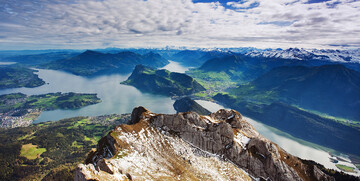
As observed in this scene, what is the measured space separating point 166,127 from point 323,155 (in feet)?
586

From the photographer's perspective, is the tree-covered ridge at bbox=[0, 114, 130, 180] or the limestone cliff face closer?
the limestone cliff face

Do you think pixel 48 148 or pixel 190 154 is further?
pixel 48 148

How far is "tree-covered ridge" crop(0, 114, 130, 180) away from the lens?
359 feet

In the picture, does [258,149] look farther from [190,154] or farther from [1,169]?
[1,169]

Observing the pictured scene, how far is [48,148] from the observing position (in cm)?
13825

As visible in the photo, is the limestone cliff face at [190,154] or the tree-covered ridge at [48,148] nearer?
the limestone cliff face at [190,154]

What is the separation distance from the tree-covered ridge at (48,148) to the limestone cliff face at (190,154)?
72.5 meters

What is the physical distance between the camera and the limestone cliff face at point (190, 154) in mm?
34250

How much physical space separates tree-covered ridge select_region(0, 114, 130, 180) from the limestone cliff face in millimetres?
72546

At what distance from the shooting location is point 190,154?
133 ft

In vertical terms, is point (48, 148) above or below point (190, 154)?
below

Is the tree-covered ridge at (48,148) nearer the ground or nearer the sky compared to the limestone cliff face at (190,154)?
nearer the ground

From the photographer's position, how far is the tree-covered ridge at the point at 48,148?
109562 mm

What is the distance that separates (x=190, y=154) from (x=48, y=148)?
150704 millimetres
